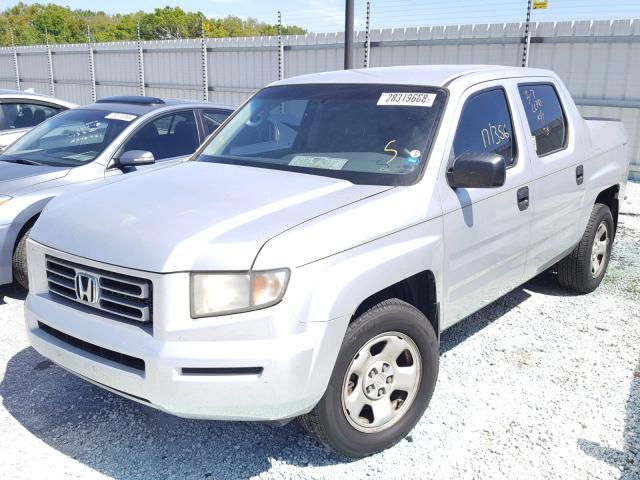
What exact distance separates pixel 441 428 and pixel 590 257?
254 cm

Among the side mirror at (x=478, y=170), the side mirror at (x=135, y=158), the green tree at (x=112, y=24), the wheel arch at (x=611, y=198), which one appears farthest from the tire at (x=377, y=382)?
the green tree at (x=112, y=24)

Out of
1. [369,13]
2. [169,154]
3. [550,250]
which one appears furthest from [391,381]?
[369,13]

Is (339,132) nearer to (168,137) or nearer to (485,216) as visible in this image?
(485,216)

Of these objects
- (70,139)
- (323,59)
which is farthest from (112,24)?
(70,139)

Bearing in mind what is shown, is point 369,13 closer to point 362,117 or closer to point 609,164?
point 609,164

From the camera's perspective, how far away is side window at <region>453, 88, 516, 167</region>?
11.8ft

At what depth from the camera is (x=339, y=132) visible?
3703mm

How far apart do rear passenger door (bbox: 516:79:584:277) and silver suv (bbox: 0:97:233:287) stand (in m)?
2.89

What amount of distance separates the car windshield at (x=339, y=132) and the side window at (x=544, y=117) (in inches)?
38.4

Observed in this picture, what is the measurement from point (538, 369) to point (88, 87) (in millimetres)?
18267

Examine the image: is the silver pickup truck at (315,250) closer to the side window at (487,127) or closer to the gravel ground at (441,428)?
the side window at (487,127)

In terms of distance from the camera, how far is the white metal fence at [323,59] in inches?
398

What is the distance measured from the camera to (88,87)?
19312 millimetres

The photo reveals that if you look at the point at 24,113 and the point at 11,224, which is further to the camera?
the point at 24,113
